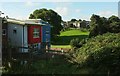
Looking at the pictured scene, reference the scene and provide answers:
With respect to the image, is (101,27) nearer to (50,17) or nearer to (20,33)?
(50,17)

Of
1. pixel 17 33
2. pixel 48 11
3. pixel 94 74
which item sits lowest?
pixel 94 74

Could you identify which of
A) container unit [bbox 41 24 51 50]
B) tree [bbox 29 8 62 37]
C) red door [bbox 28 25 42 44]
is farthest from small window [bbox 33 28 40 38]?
tree [bbox 29 8 62 37]

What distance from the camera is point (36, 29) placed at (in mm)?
36406

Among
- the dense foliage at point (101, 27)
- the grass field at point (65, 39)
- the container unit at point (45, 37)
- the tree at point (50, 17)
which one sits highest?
the tree at point (50, 17)

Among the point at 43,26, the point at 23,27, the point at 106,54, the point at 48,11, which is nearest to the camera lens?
the point at 106,54

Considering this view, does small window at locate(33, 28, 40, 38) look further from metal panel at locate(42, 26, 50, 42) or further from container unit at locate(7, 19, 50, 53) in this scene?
metal panel at locate(42, 26, 50, 42)

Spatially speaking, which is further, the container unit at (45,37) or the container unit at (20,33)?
the container unit at (45,37)

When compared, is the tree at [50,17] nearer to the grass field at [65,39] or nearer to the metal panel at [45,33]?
the grass field at [65,39]

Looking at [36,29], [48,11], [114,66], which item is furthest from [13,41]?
[48,11]

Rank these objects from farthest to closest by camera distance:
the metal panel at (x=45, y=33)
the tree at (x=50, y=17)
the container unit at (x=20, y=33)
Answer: the tree at (x=50, y=17) → the metal panel at (x=45, y=33) → the container unit at (x=20, y=33)

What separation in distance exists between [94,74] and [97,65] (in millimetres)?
3474

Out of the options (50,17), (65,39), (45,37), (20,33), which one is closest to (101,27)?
(50,17)

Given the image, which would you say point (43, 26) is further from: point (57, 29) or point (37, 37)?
point (57, 29)

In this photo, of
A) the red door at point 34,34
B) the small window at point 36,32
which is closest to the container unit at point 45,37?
the red door at point 34,34
